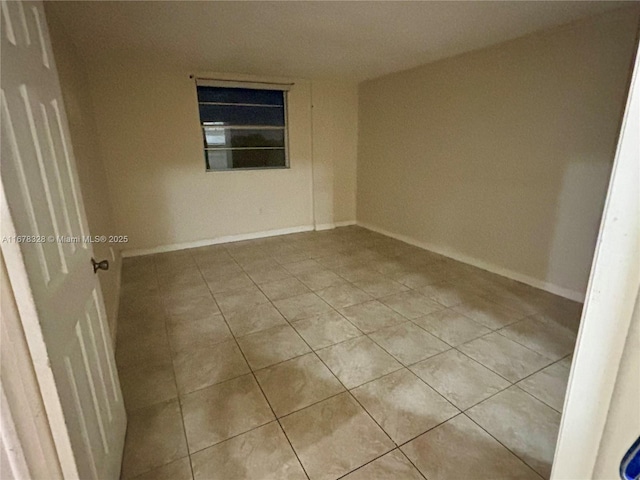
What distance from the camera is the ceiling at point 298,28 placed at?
2.30m

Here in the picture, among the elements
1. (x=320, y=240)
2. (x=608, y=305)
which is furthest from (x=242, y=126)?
(x=608, y=305)

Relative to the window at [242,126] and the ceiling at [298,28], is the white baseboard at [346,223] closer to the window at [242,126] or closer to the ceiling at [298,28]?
the window at [242,126]

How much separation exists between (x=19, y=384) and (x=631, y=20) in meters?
3.73

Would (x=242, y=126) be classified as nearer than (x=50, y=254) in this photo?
No

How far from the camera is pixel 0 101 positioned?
0.71 metres

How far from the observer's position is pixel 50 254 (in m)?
0.91

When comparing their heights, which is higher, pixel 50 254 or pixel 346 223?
pixel 50 254

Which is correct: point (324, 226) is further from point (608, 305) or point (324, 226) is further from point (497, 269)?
point (608, 305)

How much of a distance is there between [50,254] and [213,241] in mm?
3837

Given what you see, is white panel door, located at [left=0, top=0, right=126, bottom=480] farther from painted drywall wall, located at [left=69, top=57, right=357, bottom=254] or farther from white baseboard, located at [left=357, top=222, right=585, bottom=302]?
white baseboard, located at [left=357, top=222, right=585, bottom=302]

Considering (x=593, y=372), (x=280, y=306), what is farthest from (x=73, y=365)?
(x=280, y=306)

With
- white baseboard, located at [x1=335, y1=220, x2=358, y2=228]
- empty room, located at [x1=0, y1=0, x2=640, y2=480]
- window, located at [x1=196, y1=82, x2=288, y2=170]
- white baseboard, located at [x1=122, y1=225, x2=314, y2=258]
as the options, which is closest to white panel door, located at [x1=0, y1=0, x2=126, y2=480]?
empty room, located at [x1=0, y1=0, x2=640, y2=480]

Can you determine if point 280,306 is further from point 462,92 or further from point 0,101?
point 462,92

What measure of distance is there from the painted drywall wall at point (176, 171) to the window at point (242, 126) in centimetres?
12
